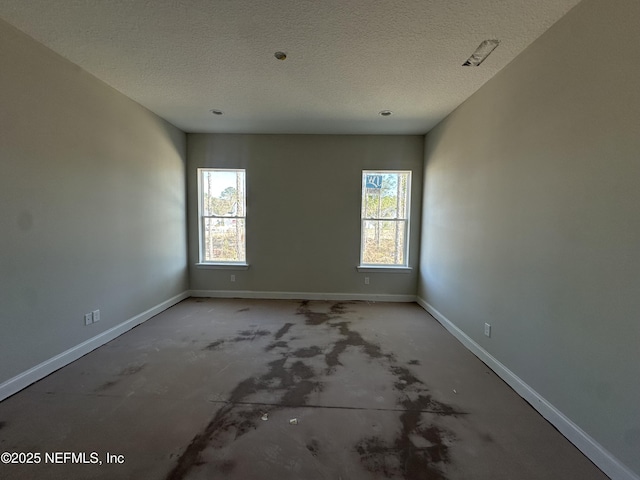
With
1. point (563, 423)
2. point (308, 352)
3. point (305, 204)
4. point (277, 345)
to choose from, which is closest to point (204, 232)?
point (305, 204)

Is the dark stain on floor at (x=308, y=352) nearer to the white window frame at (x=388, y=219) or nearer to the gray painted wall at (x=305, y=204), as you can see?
→ the gray painted wall at (x=305, y=204)

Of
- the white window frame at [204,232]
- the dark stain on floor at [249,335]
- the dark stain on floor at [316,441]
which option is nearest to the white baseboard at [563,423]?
the dark stain on floor at [316,441]

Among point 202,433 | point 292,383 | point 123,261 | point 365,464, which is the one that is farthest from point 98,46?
point 365,464

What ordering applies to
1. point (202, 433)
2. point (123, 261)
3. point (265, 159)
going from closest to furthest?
point (202, 433), point (123, 261), point (265, 159)

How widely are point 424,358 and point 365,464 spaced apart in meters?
1.40

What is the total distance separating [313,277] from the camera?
4395mm

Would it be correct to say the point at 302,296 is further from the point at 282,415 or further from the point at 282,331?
the point at 282,415

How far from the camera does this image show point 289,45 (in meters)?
2.04

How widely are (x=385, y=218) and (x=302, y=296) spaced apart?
1930mm

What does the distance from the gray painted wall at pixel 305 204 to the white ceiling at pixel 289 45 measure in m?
1.05

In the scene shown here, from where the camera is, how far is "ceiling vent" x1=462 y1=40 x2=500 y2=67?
6.46 ft

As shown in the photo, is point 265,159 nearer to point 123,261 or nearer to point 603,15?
point 123,261

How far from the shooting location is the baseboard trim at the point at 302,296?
4348mm

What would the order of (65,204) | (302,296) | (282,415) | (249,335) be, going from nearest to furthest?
(282,415)
(65,204)
(249,335)
(302,296)
